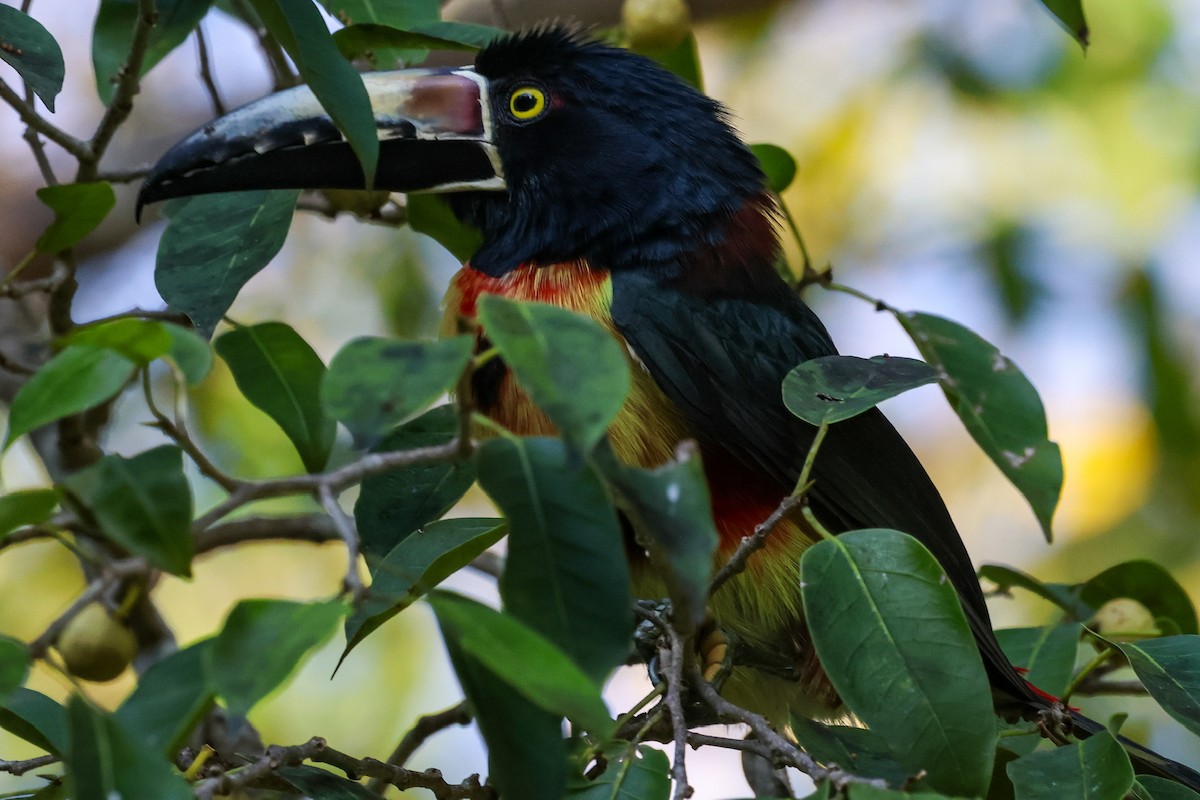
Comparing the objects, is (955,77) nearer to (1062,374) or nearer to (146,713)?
(1062,374)

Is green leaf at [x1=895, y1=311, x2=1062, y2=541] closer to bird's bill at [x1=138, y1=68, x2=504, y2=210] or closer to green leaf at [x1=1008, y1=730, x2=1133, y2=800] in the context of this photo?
green leaf at [x1=1008, y1=730, x2=1133, y2=800]

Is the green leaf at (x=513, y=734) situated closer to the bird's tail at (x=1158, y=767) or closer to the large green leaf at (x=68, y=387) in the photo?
the large green leaf at (x=68, y=387)

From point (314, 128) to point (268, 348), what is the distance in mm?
572

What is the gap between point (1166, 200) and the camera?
13.9 ft

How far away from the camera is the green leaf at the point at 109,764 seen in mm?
827

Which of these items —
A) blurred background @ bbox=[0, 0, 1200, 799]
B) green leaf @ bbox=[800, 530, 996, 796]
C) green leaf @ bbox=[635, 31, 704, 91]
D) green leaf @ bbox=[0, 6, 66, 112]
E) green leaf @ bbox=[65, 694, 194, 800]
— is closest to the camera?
green leaf @ bbox=[65, 694, 194, 800]

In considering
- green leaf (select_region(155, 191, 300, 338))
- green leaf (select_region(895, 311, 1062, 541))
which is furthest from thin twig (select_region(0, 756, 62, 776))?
green leaf (select_region(895, 311, 1062, 541))

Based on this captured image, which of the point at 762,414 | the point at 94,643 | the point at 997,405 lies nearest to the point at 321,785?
the point at 94,643

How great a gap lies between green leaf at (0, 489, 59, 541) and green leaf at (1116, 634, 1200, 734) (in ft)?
3.48

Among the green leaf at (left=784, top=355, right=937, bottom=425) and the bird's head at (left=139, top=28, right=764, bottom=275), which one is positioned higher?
the bird's head at (left=139, top=28, right=764, bottom=275)

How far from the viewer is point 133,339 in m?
1.00

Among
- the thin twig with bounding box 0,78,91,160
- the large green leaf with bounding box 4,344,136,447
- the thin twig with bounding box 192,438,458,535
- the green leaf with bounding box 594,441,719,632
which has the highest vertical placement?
the thin twig with bounding box 0,78,91,160

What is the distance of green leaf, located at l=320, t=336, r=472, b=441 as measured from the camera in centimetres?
87

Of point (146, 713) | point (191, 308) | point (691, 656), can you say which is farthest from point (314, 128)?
point (146, 713)
